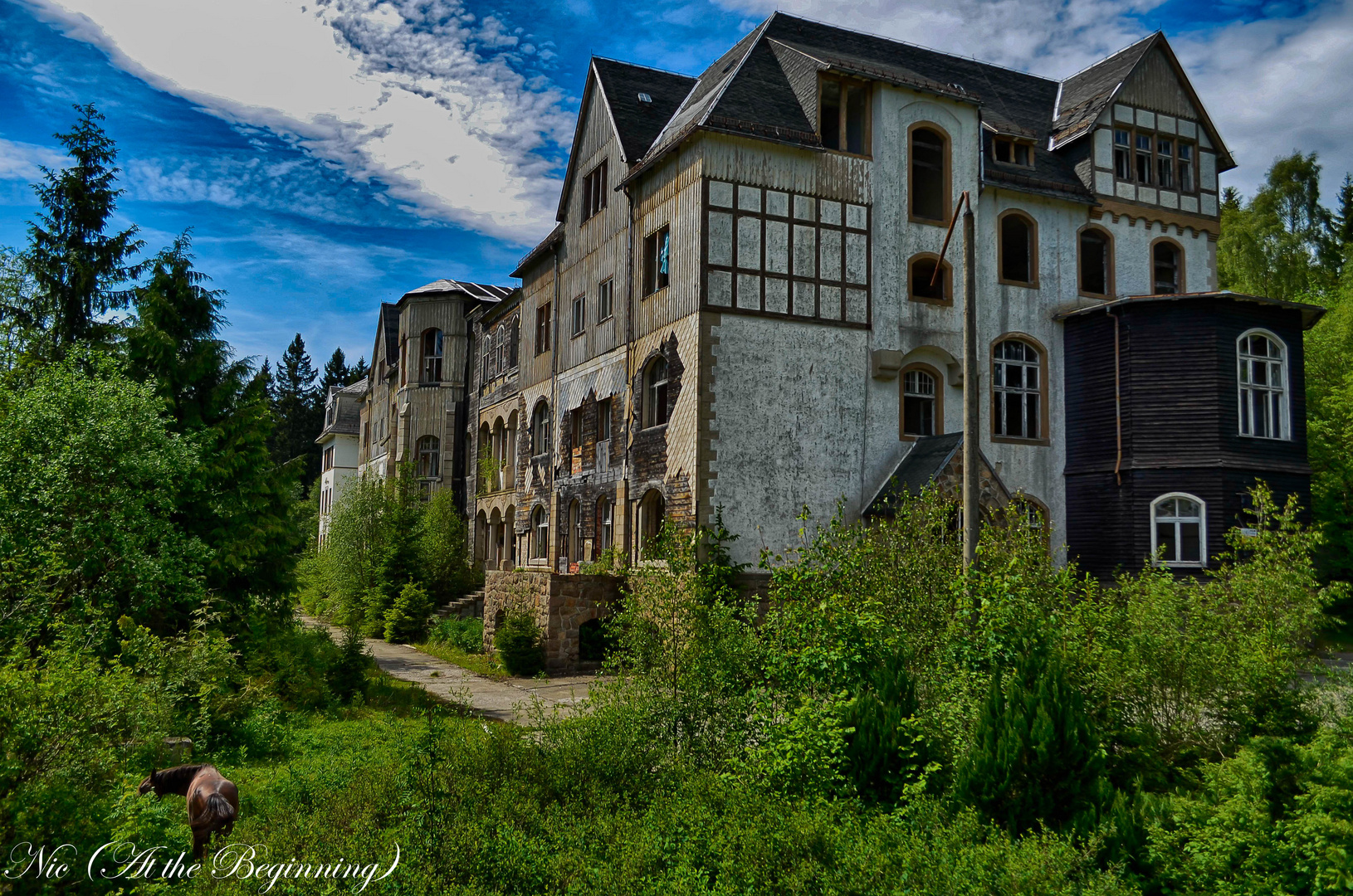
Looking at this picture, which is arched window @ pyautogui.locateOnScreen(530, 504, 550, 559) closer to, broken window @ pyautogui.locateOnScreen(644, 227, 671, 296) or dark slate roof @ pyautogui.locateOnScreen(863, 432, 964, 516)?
broken window @ pyautogui.locateOnScreen(644, 227, 671, 296)

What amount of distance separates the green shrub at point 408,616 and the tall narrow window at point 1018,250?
60.4 ft

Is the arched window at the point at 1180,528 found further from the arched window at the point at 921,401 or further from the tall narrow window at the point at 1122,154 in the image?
the tall narrow window at the point at 1122,154

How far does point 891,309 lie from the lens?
2280 centimetres

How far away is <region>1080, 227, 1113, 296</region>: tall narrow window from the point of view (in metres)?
25.9

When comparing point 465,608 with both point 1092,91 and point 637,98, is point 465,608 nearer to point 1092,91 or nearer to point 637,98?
A: point 637,98

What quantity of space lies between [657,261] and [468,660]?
1053 cm

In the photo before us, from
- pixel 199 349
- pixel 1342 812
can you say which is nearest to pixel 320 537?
pixel 199 349

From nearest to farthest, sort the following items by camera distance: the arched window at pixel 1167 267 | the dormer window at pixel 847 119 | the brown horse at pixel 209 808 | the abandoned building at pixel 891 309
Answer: the brown horse at pixel 209 808
the abandoned building at pixel 891 309
the dormer window at pixel 847 119
the arched window at pixel 1167 267

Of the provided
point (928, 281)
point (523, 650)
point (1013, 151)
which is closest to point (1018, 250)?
point (1013, 151)

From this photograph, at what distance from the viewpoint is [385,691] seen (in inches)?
685

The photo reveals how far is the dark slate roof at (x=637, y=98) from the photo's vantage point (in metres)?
25.7

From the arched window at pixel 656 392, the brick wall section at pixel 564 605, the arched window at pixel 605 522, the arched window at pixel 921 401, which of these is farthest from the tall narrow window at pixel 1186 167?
the brick wall section at pixel 564 605

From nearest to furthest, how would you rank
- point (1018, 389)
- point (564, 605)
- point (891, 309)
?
point (564, 605), point (891, 309), point (1018, 389)

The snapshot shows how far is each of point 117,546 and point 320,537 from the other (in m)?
48.0
